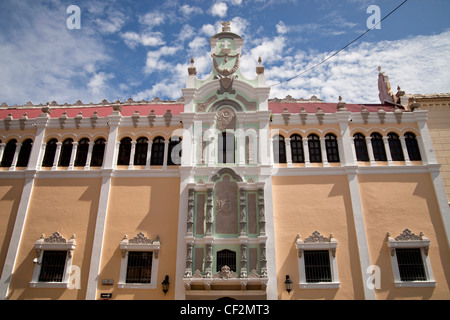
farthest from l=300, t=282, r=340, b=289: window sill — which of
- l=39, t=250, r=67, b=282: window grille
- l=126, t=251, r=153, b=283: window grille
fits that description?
l=39, t=250, r=67, b=282: window grille

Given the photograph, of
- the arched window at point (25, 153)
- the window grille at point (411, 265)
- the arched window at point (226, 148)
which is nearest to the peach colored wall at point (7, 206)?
the arched window at point (25, 153)

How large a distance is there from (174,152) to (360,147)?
11.1 metres

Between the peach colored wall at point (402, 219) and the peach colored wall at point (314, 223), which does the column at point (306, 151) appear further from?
the peach colored wall at point (402, 219)

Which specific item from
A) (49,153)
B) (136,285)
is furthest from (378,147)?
(49,153)

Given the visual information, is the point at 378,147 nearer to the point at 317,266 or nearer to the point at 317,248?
the point at 317,248

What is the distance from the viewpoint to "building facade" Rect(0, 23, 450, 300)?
17047 mm

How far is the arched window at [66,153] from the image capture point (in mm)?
20375

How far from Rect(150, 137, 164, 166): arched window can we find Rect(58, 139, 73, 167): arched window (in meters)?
5.26

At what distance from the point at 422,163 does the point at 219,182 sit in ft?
38.7

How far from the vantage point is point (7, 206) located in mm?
19547

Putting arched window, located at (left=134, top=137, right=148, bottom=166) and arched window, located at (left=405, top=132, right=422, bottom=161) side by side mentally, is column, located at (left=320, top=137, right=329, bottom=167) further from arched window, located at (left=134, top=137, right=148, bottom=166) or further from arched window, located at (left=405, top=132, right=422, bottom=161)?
arched window, located at (left=134, top=137, right=148, bottom=166)

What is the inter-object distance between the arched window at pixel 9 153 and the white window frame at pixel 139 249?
9446 millimetres

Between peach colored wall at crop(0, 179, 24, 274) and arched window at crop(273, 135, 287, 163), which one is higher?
arched window at crop(273, 135, 287, 163)
